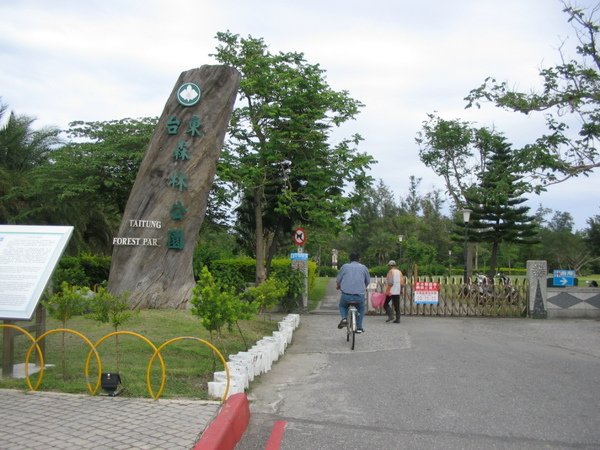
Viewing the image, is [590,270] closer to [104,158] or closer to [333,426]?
[104,158]

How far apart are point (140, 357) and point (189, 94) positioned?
304 inches

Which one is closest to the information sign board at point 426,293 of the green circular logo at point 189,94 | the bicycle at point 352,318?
the bicycle at point 352,318

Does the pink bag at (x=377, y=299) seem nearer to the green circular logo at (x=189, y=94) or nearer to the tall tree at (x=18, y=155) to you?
the green circular logo at (x=189, y=94)

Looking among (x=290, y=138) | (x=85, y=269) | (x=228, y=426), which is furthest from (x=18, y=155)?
(x=228, y=426)

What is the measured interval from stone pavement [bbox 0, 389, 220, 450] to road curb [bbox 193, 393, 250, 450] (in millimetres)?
81

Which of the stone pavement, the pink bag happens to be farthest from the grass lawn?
the pink bag

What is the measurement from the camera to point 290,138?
21.0 m

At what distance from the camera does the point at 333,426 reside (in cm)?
586

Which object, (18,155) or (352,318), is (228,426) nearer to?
(352,318)

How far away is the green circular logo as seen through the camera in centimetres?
1435

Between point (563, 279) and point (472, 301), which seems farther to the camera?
point (563, 279)

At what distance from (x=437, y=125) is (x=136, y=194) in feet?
96.2

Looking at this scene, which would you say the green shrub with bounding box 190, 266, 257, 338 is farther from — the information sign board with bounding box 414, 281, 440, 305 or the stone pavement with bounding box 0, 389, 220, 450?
the information sign board with bounding box 414, 281, 440, 305

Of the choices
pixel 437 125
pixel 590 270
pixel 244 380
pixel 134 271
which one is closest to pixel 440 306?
pixel 134 271
